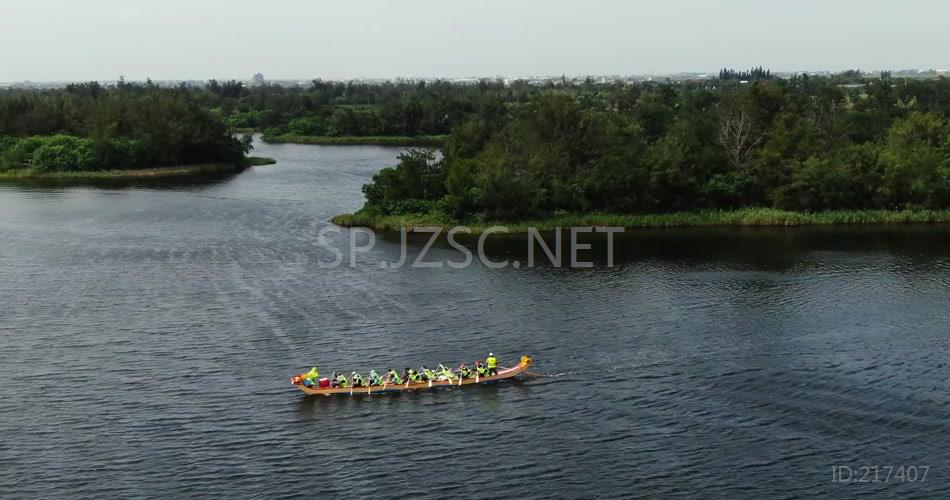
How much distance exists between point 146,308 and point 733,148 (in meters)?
56.0

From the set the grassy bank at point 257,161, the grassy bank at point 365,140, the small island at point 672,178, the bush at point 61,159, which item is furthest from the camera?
the grassy bank at point 365,140

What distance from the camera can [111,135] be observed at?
4843 inches

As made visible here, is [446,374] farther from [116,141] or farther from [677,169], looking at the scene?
[116,141]

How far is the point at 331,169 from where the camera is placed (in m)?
126

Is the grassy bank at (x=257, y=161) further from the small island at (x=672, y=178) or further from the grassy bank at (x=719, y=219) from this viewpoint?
the grassy bank at (x=719, y=219)

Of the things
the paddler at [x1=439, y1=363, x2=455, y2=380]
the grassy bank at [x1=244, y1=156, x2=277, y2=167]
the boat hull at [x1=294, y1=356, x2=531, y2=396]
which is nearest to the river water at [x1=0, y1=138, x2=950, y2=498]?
the boat hull at [x1=294, y1=356, x2=531, y2=396]

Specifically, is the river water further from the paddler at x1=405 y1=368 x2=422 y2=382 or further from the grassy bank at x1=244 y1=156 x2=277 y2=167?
the grassy bank at x1=244 y1=156 x2=277 y2=167

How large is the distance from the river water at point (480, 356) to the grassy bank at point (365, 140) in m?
94.3

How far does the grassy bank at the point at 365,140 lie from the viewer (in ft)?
544

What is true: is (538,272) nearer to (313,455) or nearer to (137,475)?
(313,455)

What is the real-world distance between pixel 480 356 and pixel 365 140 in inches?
5063

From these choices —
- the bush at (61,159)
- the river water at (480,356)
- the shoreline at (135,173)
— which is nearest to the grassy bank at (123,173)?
the shoreline at (135,173)

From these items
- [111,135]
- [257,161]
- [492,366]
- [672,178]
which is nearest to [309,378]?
[492,366]

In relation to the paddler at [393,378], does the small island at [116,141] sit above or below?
above
